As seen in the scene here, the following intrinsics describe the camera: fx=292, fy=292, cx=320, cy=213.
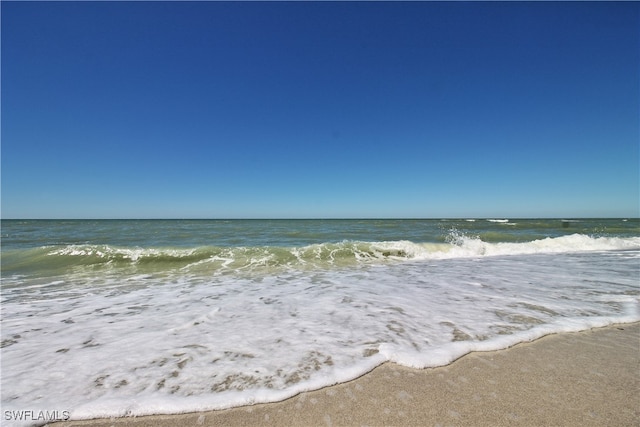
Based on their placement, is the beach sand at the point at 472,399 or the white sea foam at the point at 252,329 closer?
the beach sand at the point at 472,399

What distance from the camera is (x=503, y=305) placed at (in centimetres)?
437

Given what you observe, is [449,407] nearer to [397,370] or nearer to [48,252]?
[397,370]

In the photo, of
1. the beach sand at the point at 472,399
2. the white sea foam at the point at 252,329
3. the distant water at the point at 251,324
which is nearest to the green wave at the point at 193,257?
the distant water at the point at 251,324

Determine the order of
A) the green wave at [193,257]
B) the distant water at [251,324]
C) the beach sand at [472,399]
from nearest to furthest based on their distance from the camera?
the beach sand at [472,399] → the distant water at [251,324] → the green wave at [193,257]

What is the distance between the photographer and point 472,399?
2.12 metres

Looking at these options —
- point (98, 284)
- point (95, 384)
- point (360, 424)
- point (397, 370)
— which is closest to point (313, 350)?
point (397, 370)

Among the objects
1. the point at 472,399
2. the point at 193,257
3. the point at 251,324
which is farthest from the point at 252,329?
the point at 193,257

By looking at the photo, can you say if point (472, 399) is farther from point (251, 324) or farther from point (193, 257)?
point (193, 257)

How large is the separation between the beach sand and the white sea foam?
0.12 meters

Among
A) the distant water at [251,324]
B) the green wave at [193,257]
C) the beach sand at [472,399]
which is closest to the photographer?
the beach sand at [472,399]

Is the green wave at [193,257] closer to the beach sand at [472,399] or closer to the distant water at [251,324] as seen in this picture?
the distant water at [251,324]

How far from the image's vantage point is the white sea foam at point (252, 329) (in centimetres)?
239

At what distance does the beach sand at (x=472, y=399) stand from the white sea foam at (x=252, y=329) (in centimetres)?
12

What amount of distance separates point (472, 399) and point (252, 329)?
249 centimetres
